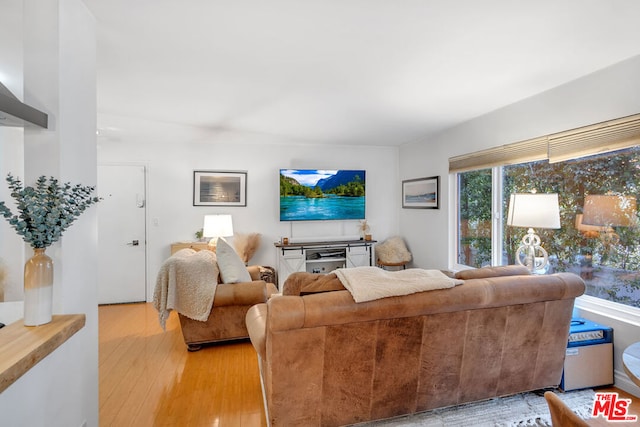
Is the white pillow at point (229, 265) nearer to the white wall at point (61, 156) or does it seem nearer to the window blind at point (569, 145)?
the white wall at point (61, 156)

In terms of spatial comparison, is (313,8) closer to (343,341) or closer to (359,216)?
(343,341)

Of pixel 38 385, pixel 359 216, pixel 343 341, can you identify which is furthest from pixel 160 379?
pixel 359 216

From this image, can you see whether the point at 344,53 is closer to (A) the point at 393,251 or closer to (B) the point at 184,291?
(B) the point at 184,291

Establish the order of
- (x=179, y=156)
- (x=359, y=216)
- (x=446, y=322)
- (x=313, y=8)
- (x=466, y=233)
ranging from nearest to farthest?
(x=313, y=8), (x=446, y=322), (x=466, y=233), (x=179, y=156), (x=359, y=216)

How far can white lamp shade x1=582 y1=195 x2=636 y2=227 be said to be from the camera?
224 cm

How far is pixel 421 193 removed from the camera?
4602 mm

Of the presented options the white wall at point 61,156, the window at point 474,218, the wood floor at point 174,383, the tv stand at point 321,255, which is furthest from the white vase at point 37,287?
the window at point 474,218

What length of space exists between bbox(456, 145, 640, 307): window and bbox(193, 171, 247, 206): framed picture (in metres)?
3.29

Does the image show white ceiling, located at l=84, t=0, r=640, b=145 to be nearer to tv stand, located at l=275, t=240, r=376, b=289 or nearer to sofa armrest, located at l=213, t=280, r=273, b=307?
sofa armrest, located at l=213, t=280, r=273, b=307

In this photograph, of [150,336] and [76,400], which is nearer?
[76,400]

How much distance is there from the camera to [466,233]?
3.88m

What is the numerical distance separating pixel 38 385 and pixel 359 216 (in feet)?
14.0

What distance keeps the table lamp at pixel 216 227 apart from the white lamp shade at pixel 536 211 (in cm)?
320

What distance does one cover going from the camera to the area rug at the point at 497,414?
184cm
